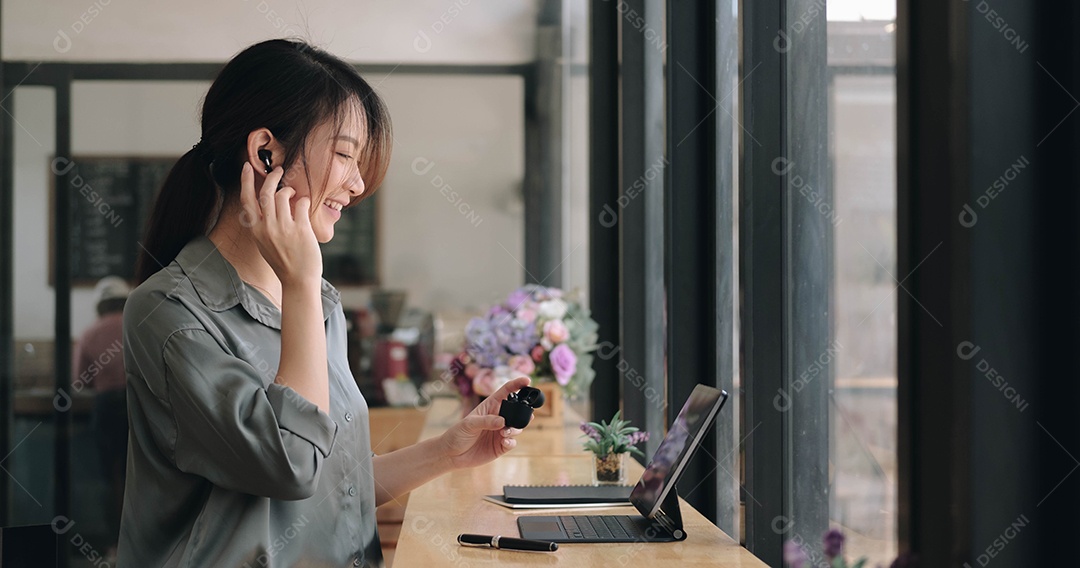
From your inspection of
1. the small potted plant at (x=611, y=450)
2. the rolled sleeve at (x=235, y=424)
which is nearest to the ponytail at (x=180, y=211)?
the rolled sleeve at (x=235, y=424)

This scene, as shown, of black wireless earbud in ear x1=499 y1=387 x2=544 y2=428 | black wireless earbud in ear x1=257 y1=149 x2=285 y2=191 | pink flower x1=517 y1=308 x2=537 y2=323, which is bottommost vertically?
black wireless earbud in ear x1=499 y1=387 x2=544 y2=428

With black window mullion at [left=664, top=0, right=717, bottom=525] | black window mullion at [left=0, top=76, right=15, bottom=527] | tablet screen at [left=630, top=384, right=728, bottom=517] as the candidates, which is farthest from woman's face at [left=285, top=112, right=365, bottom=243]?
black window mullion at [left=0, top=76, right=15, bottom=527]

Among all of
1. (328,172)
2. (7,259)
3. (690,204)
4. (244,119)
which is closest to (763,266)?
(690,204)

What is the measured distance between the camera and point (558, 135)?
398 centimetres

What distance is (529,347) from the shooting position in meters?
2.81

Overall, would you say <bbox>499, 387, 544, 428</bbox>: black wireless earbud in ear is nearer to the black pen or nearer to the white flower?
the black pen

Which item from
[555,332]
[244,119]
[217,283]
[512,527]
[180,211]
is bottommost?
[512,527]

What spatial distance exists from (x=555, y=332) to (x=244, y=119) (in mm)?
1561

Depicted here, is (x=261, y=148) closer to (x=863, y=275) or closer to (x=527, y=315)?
(x=863, y=275)

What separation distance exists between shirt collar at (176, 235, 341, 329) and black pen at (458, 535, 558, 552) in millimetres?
434

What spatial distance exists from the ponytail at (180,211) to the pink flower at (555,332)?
1.49 meters

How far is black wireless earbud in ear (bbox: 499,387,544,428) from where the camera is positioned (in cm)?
157

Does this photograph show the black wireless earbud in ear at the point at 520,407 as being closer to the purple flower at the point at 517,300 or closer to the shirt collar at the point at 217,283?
the shirt collar at the point at 217,283

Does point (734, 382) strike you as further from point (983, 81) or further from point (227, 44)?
point (227, 44)
